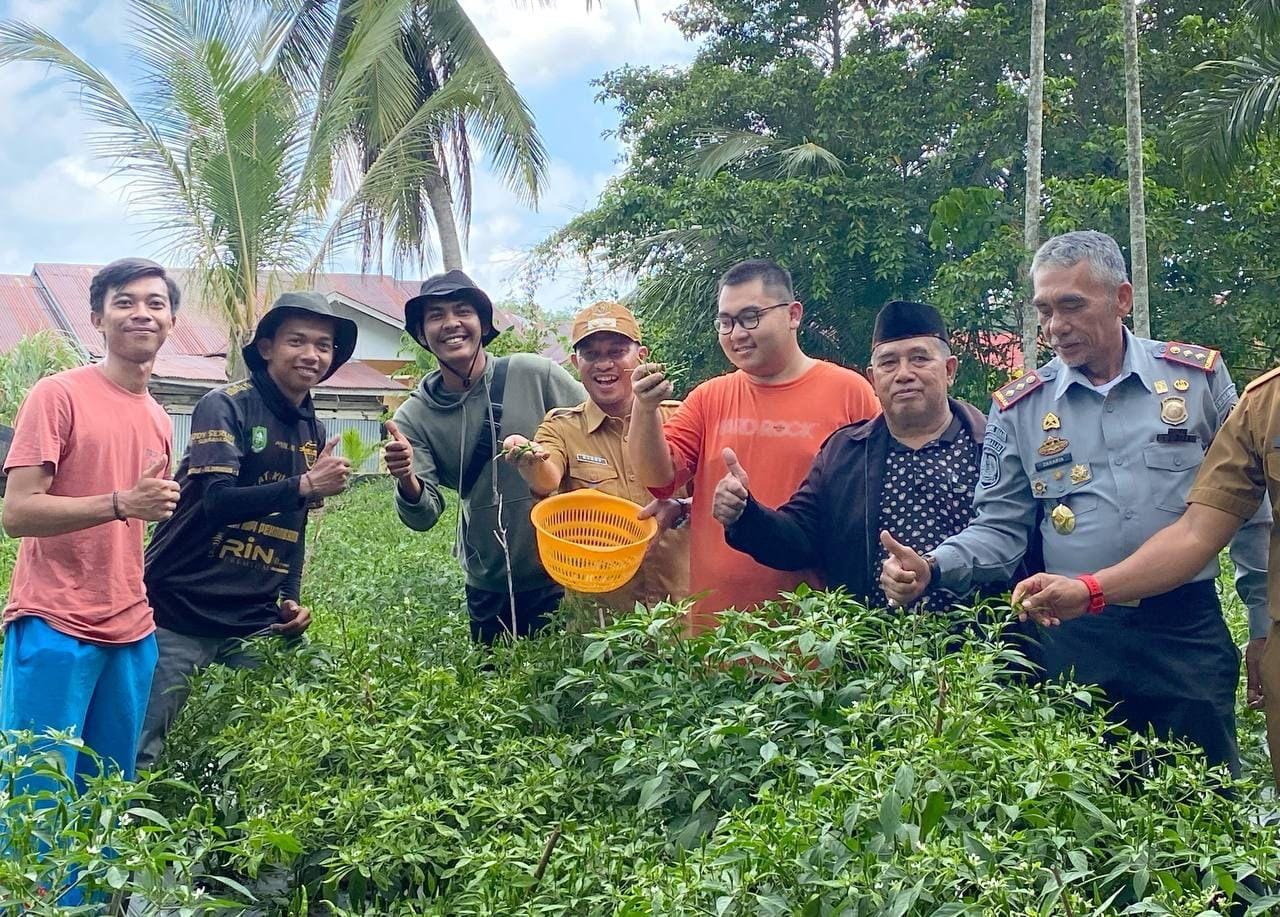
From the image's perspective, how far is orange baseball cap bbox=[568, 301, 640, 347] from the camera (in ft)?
13.5

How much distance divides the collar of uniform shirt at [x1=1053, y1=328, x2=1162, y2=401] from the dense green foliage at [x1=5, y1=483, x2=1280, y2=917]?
2.43 feet

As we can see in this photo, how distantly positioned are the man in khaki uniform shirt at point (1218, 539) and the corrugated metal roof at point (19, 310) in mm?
24954

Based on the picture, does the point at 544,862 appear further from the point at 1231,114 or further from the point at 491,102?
the point at 491,102

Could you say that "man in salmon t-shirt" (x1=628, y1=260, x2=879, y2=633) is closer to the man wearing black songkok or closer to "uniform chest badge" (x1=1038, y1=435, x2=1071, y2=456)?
the man wearing black songkok

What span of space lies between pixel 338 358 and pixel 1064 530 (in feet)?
7.89

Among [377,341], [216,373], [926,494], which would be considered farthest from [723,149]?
[926,494]

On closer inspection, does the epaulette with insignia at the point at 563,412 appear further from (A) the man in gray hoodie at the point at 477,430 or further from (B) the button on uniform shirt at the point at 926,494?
(B) the button on uniform shirt at the point at 926,494

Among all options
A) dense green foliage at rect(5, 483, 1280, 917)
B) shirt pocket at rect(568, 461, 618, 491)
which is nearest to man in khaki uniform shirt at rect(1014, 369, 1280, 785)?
dense green foliage at rect(5, 483, 1280, 917)

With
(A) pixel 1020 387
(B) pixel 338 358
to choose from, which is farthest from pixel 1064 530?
(B) pixel 338 358

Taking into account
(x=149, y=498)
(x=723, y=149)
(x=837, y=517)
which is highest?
(x=723, y=149)

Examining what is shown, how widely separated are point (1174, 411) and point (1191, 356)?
167 millimetres

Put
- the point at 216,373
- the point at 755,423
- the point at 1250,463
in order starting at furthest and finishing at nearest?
the point at 216,373, the point at 755,423, the point at 1250,463

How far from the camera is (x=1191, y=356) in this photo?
3105 mm

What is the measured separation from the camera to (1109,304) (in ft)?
10.1
